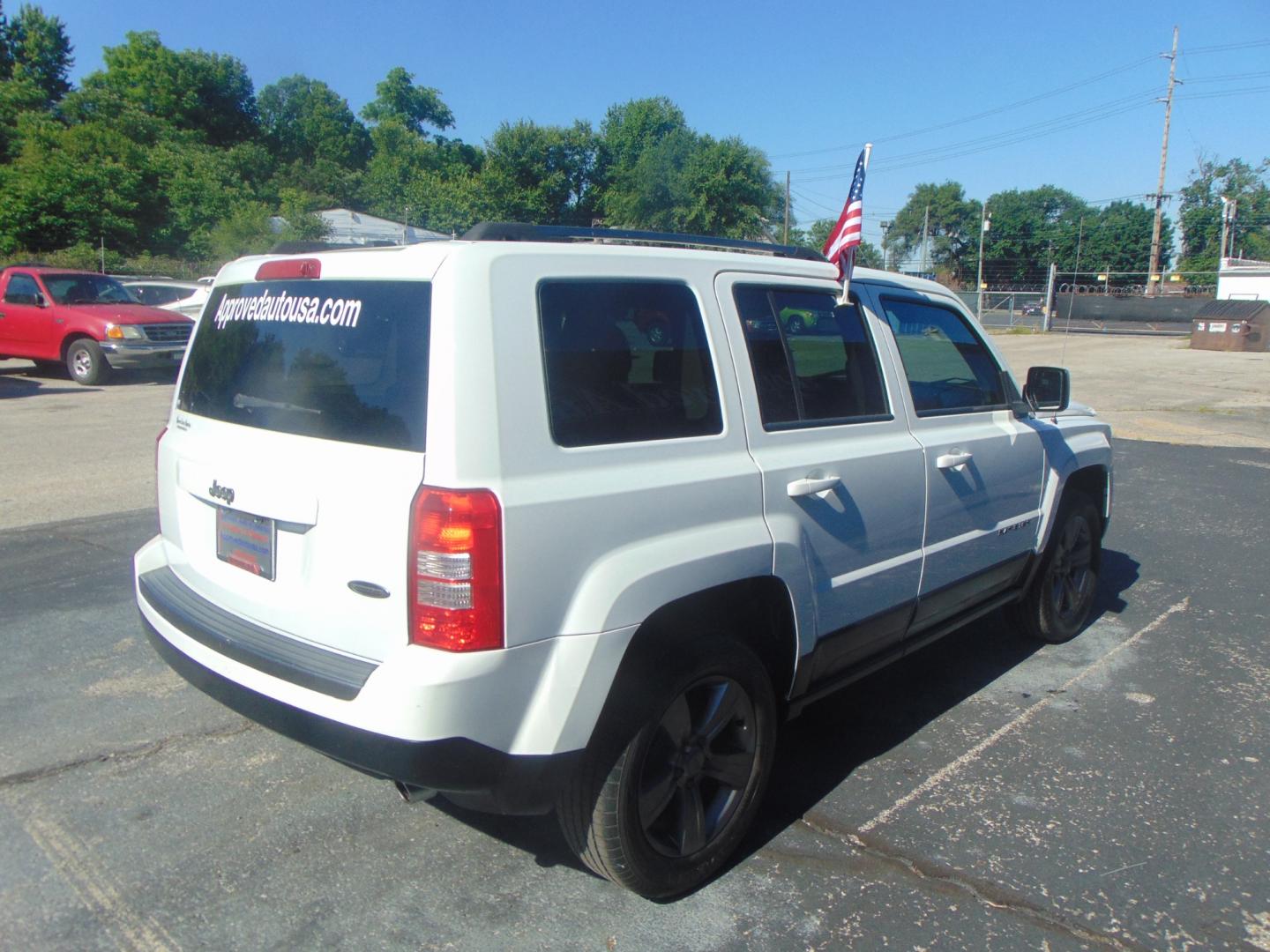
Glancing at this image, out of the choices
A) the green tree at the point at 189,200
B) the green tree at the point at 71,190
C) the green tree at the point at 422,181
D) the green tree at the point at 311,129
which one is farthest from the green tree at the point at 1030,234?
the green tree at the point at 71,190

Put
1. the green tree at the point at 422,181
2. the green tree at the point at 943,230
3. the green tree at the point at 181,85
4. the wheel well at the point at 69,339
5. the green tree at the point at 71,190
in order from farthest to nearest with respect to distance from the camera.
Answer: the green tree at the point at 943,230 → the green tree at the point at 181,85 → the green tree at the point at 422,181 → the green tree at the point at 71,190 → the wheel well at the point at 69,339

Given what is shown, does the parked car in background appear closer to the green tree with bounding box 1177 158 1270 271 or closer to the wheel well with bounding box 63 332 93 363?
the wheel well with bounding box 63 332 93 363

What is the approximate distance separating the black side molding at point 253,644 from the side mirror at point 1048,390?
336 centimetres

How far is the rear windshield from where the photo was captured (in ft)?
8.34

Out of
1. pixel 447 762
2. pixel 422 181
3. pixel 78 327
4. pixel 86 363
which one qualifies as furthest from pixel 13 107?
pixel 447 762

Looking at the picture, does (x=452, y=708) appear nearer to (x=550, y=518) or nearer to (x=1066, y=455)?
(x=550, y=518)

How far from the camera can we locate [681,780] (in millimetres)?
2908

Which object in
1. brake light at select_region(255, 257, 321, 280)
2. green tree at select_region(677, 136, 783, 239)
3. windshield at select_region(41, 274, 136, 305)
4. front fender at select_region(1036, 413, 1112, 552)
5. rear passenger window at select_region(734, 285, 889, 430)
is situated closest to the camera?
brake light at select_region(255, 257, 321, 280)

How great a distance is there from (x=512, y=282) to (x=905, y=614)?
2.12m

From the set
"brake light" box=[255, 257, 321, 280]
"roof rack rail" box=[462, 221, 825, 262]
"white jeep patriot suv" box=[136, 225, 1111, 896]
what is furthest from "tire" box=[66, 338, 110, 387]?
"roof rack rail" box=[462, 221, 825, 262]

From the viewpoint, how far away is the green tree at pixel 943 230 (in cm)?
11119

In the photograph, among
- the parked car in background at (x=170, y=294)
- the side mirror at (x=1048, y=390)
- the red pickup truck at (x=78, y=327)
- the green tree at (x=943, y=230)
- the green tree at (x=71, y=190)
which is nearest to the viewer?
the side mirror at (x=1048, y=390)

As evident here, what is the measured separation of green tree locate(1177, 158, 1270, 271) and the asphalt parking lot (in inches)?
3734

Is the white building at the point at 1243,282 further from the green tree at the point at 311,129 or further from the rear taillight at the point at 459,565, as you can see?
the green tree at the point at 311,129
